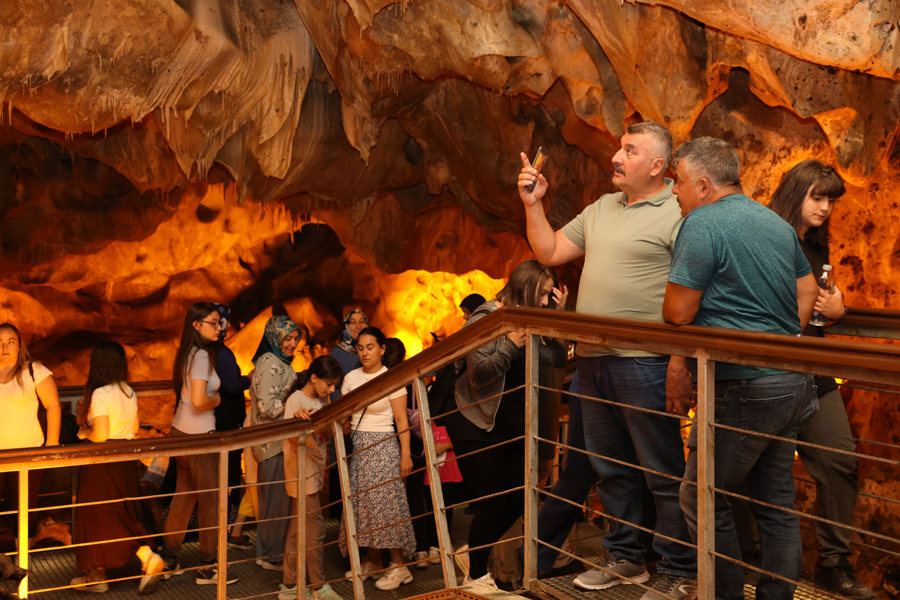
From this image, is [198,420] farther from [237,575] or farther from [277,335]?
[237,575]

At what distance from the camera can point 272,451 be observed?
531 cm

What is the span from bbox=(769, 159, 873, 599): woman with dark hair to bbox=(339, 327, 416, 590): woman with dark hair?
219 cm

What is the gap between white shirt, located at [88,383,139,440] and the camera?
4879 millimetres

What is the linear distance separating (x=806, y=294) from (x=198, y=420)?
358cm

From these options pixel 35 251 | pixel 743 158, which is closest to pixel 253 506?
pixel 743 158

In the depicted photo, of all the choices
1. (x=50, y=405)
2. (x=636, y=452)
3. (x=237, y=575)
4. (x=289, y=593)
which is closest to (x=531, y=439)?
(x=636, y=452)

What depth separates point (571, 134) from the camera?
8773 millimetres

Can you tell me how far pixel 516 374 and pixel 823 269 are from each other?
1.30 m

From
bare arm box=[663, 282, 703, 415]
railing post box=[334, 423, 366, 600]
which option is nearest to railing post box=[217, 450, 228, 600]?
railing post box=[334, 423, 366, 600]

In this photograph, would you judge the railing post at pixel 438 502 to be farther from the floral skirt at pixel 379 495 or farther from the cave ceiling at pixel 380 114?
the cave ceiling at pixel 380 114

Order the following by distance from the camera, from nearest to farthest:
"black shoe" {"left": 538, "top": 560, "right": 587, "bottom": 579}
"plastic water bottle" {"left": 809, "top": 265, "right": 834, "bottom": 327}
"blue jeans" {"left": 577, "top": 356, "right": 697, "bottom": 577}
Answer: "blue jeans" {"left": 577, "top": 356, "right": 697, "bottom": 577} → "plastic water bottle" {"left": 809, "top": 265, "right": 834, "bottom": 327} → "black shoe" {"left": 538, "top": 560, "right": 587, "bottom": 579}

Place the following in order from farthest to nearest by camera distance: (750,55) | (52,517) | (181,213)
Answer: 1. (181,213)
2. (52,517)
3. (750,55)

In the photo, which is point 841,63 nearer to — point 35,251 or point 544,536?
point 544,536

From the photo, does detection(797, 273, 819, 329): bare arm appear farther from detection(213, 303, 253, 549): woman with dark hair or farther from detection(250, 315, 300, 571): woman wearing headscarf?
detection(213, 303, 253, 549): woman with dark hair
